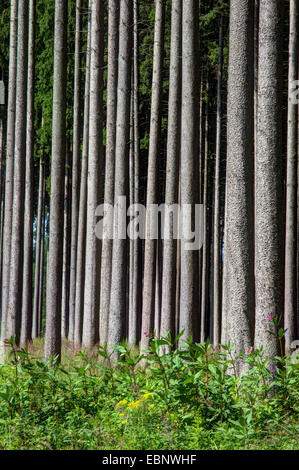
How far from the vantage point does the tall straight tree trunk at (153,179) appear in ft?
33.7

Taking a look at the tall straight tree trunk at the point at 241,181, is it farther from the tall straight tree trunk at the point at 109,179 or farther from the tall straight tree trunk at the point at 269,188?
the tall straight tree trunk at the point at 109,179

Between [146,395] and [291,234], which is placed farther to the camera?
[291,234]

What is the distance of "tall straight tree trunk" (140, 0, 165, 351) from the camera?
10266 millimetres

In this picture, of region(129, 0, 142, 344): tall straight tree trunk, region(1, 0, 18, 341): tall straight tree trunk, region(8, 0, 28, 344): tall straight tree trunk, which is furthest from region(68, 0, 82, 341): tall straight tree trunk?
region(8, 0, 28, 344): tall straight tree trunk

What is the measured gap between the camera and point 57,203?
7.91 metres

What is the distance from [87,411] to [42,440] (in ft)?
3.08

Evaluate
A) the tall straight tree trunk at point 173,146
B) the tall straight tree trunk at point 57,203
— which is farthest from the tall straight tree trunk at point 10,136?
the tall straight tree trunk at point 57,203

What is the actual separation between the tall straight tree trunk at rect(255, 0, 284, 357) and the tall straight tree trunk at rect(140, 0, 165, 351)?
4229 millimetres

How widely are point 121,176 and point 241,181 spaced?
11.1ft

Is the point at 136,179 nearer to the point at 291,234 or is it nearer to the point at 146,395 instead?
the point at 291,234

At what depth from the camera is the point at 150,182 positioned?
10945mm

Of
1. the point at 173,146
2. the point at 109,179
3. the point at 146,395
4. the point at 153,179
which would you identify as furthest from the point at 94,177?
the point at 146,395
